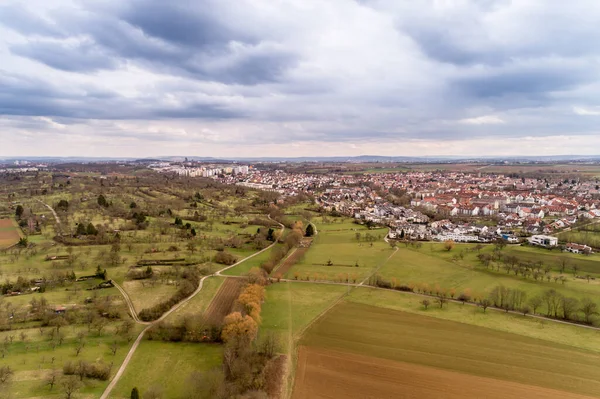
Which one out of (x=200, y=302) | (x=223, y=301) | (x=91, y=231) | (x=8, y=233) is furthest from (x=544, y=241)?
(x=8, y=233)

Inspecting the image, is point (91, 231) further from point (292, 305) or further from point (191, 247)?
point (292, 305)

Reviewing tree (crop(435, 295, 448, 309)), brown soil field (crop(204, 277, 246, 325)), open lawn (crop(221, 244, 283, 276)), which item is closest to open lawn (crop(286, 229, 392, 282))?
open lawn (crop(221, 244, 283, 276))

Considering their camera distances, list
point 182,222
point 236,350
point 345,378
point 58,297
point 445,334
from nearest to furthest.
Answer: point 345,378, point 236,350, point 445,334, point 58,297, point 182,222

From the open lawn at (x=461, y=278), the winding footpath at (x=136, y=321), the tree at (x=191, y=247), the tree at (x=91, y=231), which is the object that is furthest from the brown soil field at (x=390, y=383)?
the tree at (x=91, y=231)

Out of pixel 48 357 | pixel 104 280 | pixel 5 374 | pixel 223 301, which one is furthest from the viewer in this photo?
pixel 104 280

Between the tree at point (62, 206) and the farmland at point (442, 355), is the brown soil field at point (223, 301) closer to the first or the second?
the farmland at point (442, 355)

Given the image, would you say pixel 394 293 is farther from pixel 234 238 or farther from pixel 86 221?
pixel 86 221

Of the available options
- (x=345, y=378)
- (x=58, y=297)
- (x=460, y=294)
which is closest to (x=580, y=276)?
(x=460, y=294)
